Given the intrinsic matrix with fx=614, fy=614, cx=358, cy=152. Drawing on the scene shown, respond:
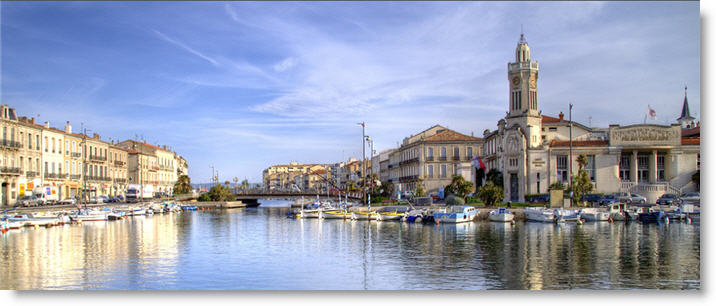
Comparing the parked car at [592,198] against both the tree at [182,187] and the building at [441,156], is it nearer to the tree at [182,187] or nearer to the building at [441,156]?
the building at [441,156]

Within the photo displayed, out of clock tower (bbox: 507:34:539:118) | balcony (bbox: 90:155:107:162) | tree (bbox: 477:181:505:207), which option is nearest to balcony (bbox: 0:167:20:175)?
balcony (bbox: 90:155:107:162)

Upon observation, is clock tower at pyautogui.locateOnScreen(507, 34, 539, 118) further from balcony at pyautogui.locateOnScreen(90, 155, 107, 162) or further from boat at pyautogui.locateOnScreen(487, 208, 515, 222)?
balcony at pyautogui.locateOnScreen(90, 155, 107, 162)

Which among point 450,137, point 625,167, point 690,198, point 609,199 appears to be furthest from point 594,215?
point 450,137

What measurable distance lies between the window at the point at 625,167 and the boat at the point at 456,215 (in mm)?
14538

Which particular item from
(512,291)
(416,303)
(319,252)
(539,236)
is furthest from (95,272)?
(539,236)

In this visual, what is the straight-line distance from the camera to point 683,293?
1392 centimetres

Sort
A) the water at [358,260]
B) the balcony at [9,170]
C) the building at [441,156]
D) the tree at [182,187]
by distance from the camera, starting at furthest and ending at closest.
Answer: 1. the tree at [182,187]
2. the building at [441,156]
3. the balcony at [9,170]
4. the water at [358,260]

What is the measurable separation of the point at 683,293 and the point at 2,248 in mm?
24850

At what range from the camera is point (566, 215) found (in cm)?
4044

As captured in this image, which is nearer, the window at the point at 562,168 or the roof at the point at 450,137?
the window at the point at 562,168

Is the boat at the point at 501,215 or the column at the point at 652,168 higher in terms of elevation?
the column at the point at 652,168

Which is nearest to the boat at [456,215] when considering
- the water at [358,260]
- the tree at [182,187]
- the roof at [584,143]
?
the water at [358,260]

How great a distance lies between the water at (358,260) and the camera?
1600cm

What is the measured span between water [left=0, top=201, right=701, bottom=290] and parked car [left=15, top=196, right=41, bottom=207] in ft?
44.5
